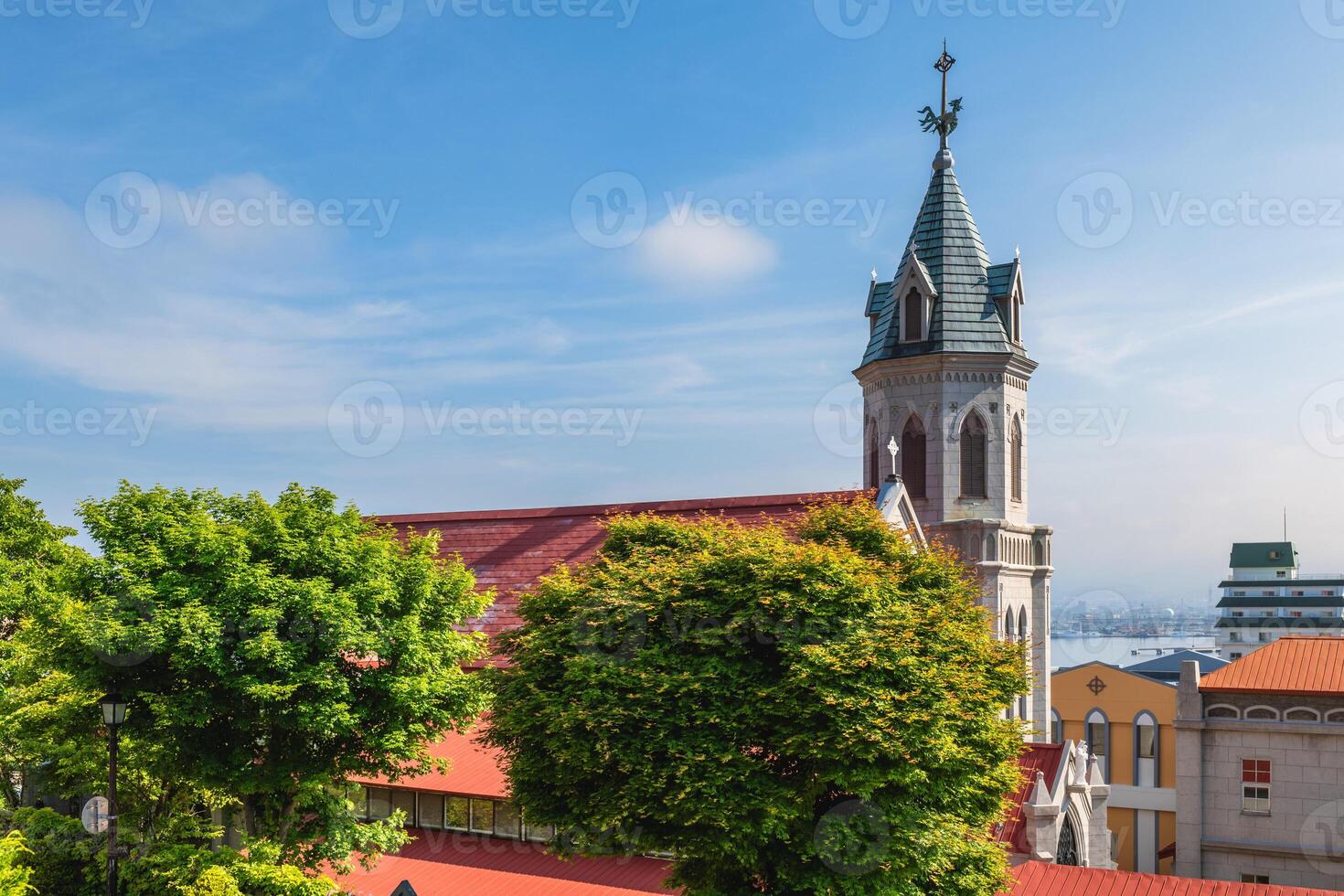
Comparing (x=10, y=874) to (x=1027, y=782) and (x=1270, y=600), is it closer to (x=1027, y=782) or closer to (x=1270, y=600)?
(x=1027, y=782)

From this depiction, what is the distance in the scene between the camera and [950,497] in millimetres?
45844

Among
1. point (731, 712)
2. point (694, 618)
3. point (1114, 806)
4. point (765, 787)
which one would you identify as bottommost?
point (1114, 806)

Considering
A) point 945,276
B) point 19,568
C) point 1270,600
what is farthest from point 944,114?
point 1270,600

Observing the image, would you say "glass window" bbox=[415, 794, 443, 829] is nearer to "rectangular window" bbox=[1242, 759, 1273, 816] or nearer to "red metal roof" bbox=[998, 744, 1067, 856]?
"red metal roof" bbox=[998, 744, 1067, 856]

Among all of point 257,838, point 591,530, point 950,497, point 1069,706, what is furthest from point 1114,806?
point 257,838

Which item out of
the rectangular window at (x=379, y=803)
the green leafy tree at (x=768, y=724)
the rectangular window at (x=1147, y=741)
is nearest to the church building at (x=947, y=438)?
the rectangular window at (x=379, y=803)

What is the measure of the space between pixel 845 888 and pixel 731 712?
4.03 metres

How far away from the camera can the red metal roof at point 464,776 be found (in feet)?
91.7

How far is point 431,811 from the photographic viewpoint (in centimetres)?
2939

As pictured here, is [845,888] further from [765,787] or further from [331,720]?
[331,720]

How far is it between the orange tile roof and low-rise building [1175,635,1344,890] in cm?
1991

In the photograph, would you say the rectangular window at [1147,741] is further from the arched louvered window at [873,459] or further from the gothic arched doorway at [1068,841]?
the gothic arched doorway at [1068,841]

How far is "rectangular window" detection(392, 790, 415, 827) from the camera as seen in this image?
1168 inches

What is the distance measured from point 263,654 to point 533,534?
17.1m
